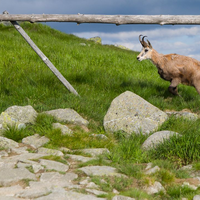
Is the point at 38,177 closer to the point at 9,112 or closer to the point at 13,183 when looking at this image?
the point at 13,183

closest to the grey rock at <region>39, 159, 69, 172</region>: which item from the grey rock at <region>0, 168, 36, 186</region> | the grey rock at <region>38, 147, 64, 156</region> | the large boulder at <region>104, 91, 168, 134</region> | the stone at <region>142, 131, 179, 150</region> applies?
the grey rock at <region>0, 168, 36, 186</region>

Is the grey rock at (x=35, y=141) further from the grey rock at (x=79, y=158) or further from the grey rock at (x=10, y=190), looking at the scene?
the grey rock at (x=10, y=190)

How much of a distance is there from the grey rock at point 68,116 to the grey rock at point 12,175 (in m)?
2.60

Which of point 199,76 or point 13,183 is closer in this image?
point 13,183

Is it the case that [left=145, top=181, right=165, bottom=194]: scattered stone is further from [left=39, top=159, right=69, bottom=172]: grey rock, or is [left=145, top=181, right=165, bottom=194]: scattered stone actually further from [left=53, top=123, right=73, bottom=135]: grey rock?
[left=53, top=123, right=73, bottom=135]: grey rock

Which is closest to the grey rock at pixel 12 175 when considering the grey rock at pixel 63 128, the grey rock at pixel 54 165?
the grey rock at pixel 54 165

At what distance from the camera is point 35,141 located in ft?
19.7

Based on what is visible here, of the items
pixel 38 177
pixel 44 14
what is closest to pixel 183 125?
pixel 38 177

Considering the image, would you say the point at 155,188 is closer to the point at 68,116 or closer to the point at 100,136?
the point at 100,136

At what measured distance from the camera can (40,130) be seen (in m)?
6.41

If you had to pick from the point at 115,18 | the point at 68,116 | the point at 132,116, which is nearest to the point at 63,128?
the point at 68,116

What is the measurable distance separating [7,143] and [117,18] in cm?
437

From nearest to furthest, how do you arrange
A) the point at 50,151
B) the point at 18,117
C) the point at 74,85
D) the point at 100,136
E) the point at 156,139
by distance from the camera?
the point at 50,151 → the point at 156,139 → the point at 100,136 → the point at 18,117 → the point at 74,85

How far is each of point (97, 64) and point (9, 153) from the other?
7959mm
